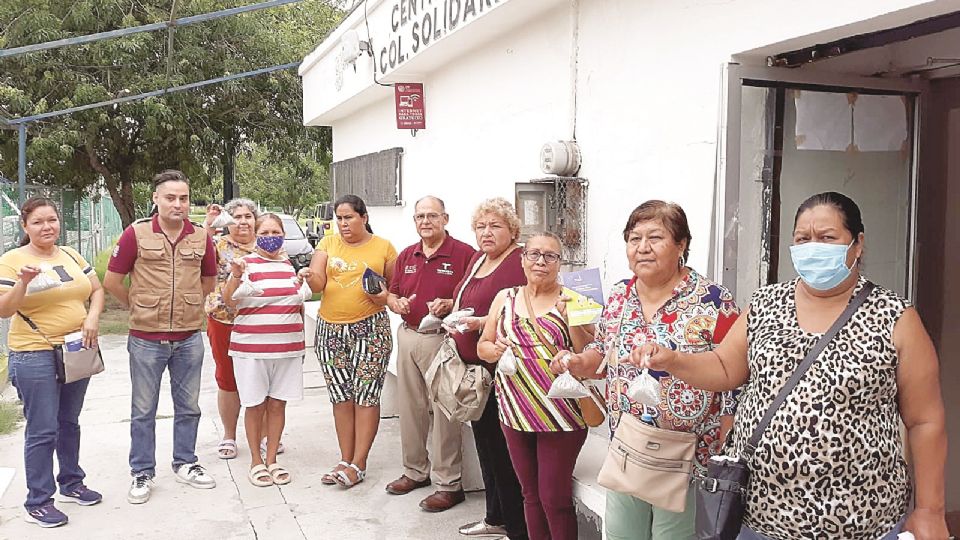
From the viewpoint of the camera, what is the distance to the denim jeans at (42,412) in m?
4.44

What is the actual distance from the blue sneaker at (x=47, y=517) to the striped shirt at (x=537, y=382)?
2.73m

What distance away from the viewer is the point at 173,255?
4.87 meters

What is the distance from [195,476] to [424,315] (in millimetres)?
1886

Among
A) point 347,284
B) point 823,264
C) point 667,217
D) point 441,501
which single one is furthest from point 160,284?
point 823,264

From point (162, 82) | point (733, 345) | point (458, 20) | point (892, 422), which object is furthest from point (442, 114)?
point (162, 82)

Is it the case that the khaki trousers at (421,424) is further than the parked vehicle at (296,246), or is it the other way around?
the parked vehicle at (296,246)

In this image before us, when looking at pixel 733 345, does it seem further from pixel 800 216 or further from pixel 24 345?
pixel 24 345

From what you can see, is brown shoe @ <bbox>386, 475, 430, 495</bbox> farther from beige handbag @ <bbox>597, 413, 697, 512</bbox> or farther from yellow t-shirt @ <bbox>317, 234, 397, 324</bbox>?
beige handbag @ <bbox>597, 413, 697, 512</bbox>

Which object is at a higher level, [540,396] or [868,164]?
[868,164]

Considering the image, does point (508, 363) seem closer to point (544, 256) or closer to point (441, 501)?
point (544, 256)

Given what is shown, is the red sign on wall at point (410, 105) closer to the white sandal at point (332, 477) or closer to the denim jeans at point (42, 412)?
the white sandal at point (332, 477)

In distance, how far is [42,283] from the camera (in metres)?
4.35

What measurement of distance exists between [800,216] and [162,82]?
520 inches

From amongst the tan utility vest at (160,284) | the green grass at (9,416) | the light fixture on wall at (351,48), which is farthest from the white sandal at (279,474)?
the light fixture on wall at (351,48)
